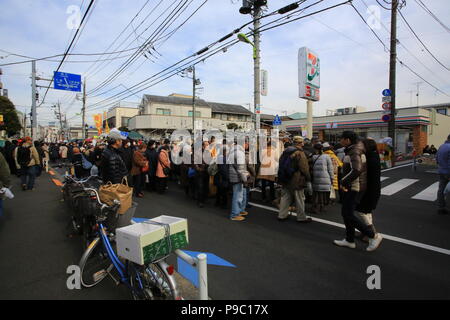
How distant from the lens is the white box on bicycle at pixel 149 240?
84.6 inches

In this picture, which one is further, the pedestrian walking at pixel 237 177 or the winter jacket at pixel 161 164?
the winter jacket at pixel 161 164

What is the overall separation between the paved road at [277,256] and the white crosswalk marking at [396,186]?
62.8 inches

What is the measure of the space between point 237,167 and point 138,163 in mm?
3907

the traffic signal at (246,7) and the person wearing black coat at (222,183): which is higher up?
the traffic signal at (246,7)

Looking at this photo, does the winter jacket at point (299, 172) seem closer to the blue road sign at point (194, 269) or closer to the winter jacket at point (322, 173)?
the winter jacket at point (322, 173)

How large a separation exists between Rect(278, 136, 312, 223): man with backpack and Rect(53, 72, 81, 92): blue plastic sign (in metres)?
18.3

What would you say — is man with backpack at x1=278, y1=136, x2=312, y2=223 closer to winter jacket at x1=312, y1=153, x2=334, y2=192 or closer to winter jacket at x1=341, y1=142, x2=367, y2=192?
winter jacket at x1=312, y1=153, x2=334, y2=192

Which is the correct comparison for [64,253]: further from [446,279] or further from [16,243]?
[446,279]

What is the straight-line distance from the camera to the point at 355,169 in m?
3.74

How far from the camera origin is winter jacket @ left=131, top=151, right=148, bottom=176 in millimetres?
7980

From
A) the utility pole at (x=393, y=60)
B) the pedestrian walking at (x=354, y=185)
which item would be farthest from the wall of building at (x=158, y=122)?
the pedestrian walking at (x=354, y=185)

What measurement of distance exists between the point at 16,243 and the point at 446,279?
671 cm
